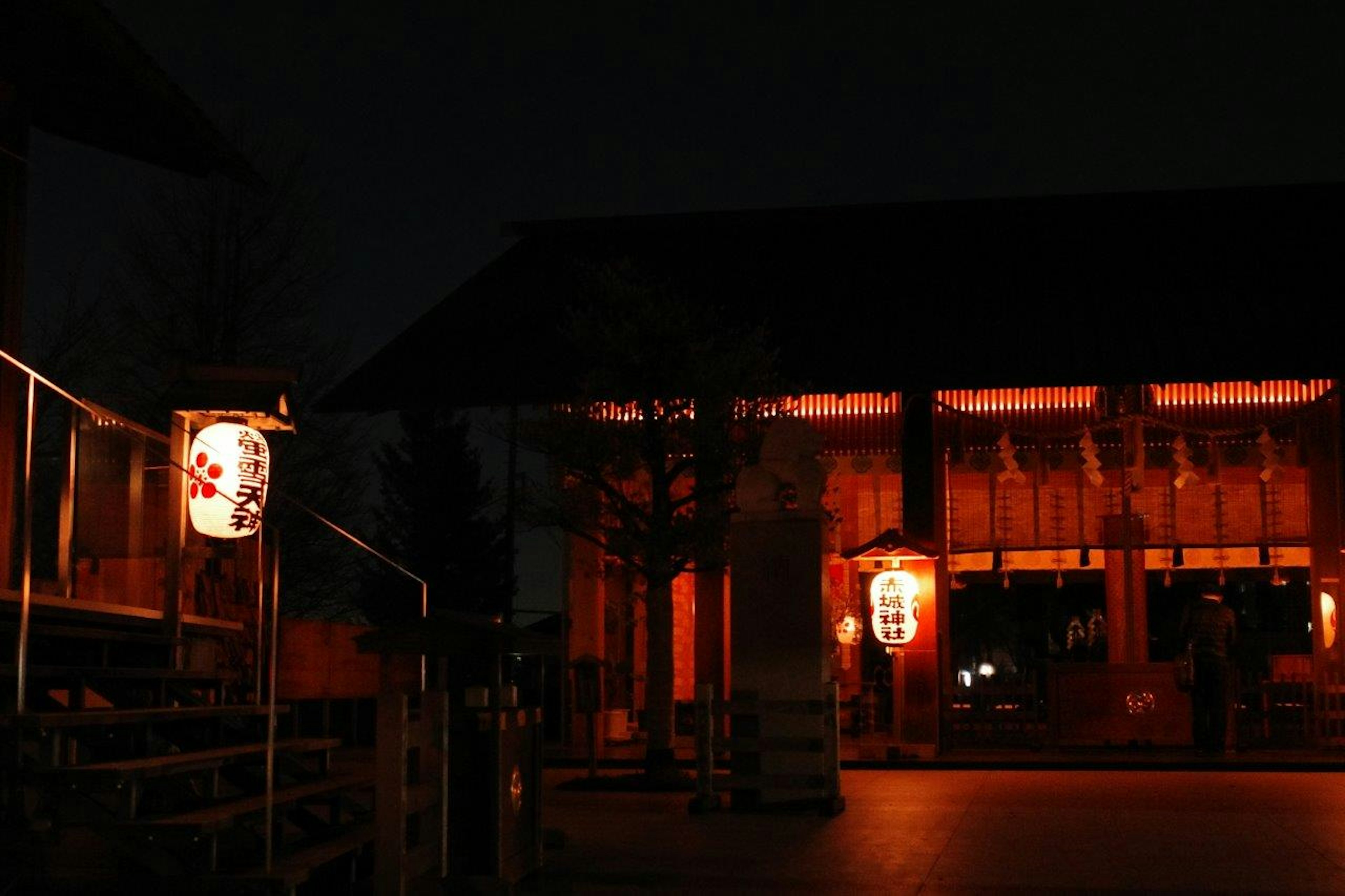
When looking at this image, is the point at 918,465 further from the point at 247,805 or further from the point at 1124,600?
the point at 247,805

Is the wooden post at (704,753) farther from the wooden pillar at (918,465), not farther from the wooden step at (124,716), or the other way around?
the wooden pillar at (918,465)

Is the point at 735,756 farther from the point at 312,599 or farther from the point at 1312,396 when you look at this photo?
the point at 312,599

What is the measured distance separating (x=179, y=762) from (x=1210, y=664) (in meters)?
13.3

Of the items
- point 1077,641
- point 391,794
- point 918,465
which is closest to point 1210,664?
point 918,465

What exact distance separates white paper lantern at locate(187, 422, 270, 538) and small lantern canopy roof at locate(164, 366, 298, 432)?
0.18m

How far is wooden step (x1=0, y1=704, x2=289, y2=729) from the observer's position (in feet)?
24.4

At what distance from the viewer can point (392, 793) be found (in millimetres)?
7824

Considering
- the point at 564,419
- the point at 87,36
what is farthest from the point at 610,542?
the point at 87,36

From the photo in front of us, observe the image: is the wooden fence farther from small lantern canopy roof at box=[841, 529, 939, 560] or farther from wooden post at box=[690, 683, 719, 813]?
small lantern canopy roof at box=[841, 529, 939, 560]

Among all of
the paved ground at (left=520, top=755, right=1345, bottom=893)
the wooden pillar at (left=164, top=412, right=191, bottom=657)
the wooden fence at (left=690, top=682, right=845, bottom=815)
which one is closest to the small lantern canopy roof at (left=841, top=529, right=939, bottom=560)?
the paved ground at (left=520, top=755, right=1345, bottom=893)

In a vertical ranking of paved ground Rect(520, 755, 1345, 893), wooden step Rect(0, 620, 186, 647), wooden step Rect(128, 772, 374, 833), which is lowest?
paved ground Rect(520, 755, 1345, 893)

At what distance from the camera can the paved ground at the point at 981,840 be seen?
9.39 m

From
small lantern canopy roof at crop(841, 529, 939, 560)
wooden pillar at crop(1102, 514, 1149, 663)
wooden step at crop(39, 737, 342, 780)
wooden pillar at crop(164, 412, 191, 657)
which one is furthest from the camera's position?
wooden pillar at crop(1102, 514, 1149, 663)

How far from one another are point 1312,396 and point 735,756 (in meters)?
10.6
